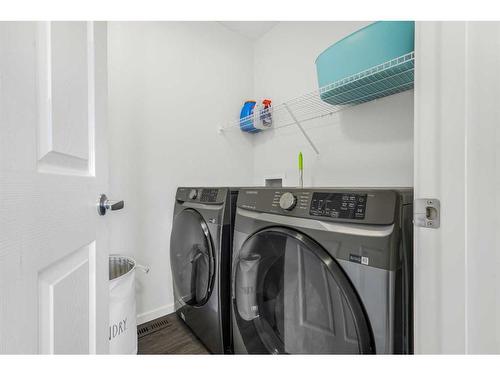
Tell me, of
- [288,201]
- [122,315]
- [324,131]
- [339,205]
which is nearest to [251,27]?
[324,131]

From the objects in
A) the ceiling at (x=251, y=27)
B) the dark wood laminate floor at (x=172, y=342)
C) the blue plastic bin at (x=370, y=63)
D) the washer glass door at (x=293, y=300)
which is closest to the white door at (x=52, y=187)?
the washer glass door at (x=293, y=300)

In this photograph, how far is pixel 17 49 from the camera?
0.36 metres

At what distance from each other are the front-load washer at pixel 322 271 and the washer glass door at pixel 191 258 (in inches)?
10.2


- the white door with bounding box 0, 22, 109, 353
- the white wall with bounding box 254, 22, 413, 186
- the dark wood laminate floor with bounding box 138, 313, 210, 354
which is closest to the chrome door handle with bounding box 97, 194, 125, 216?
the white door with bounding box 0, 22, 109, 353

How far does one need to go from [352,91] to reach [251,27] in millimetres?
1283

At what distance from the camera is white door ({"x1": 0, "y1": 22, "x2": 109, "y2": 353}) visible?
34 cm

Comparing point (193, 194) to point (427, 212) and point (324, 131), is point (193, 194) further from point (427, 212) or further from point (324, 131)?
point (427, 212)

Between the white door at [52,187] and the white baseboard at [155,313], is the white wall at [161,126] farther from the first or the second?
the white door at [52,187]

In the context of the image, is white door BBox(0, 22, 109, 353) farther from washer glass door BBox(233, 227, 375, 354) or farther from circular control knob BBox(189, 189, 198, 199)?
circular control knob BBox(189, 189, 198, 199)

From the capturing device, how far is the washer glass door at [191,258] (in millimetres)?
1320

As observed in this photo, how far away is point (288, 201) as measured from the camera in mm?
906

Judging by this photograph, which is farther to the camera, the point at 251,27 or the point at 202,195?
the point at 251,27

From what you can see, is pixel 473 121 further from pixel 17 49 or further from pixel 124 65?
pixel 124 65
